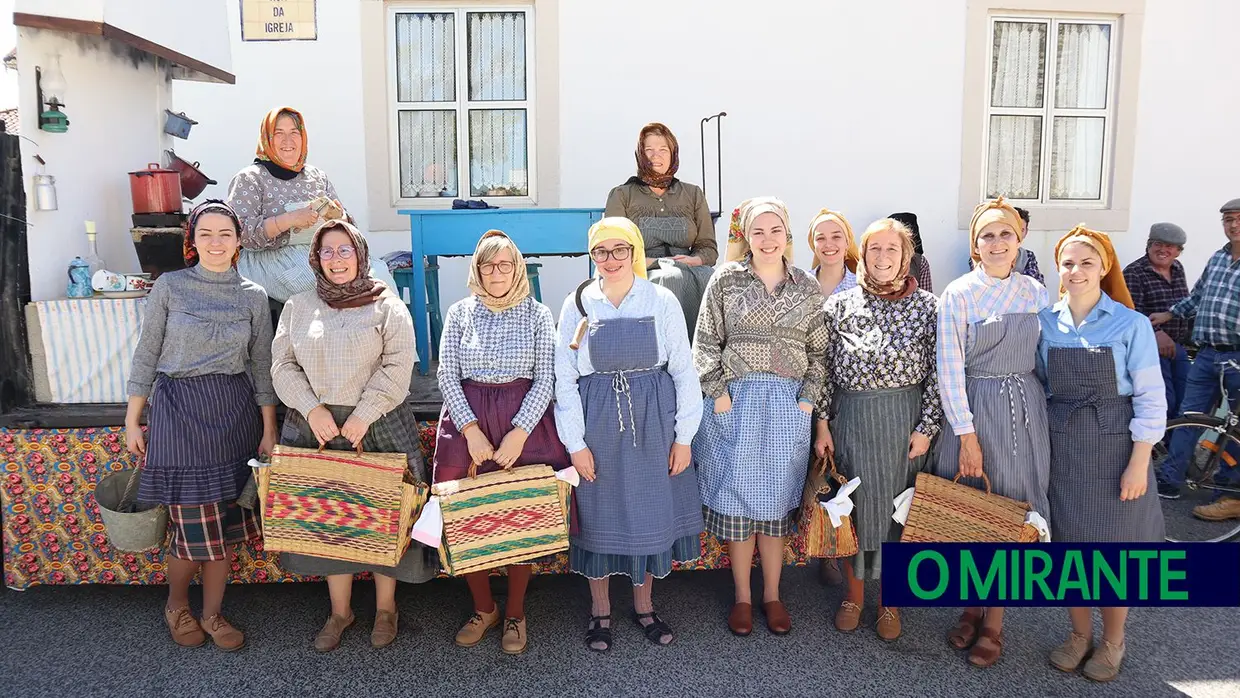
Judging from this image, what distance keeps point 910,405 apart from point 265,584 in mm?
2957

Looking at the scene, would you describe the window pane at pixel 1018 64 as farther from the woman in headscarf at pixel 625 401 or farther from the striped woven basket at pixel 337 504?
the striped woven basket at pixel 337 504

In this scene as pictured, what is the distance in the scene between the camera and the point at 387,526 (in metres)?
3.07

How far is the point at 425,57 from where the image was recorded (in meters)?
6.15

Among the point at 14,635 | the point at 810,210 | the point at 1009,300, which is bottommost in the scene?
the point at 14,635

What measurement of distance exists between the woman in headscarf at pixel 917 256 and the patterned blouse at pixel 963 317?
2250 millimetres

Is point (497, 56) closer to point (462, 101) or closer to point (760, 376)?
point (462, 101)

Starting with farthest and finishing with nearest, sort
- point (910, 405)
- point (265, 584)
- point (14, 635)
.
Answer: point (265, 584), point (14, 635), point (910, 405)

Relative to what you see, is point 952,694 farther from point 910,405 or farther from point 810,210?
point 810,210

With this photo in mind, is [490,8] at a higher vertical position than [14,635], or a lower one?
higher

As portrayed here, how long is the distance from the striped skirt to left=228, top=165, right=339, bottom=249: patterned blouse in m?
2.52

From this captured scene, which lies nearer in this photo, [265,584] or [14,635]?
[14,635]

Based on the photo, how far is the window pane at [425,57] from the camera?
611cm

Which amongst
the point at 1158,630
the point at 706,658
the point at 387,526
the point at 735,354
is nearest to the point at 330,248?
the point at 387,526

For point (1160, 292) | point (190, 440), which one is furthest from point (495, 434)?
point (1160, 292)
